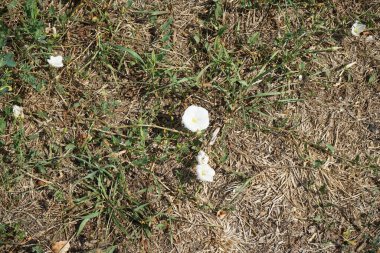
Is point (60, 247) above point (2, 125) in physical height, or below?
below

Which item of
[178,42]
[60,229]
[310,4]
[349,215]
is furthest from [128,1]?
[349,215]

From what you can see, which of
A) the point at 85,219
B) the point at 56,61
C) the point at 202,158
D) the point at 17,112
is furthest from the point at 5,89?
the point at 202,158

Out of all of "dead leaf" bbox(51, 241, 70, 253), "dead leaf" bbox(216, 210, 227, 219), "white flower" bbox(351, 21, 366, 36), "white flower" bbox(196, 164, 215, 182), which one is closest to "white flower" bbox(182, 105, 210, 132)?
"white flower" bbox(196, 164, 215, 182)

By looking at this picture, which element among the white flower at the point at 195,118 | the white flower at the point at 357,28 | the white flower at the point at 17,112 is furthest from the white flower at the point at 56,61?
the white flower at the point at 357,28

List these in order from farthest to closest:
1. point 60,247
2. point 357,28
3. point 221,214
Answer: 1. point 357,28
2. point 221,214
3. point 60,247

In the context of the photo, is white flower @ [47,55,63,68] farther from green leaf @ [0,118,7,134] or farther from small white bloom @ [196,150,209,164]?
small white bloom @ [196,150,209,164]

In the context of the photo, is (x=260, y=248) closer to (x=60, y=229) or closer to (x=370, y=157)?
(x=370, y=157)

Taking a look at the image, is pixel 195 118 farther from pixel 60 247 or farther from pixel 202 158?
pixel 60 247
